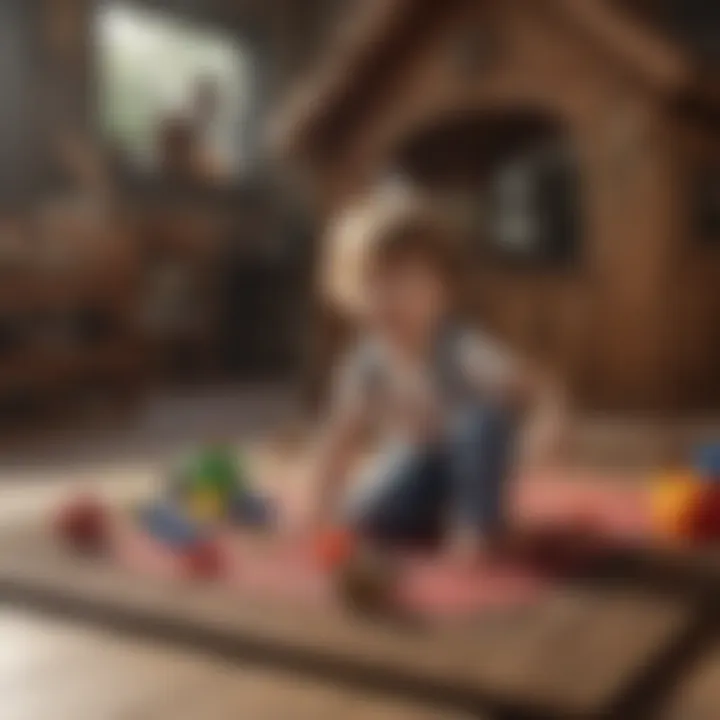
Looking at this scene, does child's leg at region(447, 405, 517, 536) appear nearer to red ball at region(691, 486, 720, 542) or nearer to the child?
the child

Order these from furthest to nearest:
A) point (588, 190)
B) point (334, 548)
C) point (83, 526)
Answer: point (588, 190)
point (83, 526)
point (334, 548)

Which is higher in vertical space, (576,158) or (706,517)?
(576,158)

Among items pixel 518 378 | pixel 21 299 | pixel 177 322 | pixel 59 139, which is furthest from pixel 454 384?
pixel 177 322

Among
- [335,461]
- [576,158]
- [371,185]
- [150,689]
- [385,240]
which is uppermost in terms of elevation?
[576,158]

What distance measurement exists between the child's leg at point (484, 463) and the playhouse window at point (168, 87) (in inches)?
56.4

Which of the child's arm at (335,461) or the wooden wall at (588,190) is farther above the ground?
the wooden wall at (588,190)

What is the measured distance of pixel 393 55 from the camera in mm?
1741

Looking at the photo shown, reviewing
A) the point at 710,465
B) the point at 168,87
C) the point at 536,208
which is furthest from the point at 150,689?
the point at 168,87

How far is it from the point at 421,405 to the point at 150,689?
333mm

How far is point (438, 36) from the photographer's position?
5.66 ft

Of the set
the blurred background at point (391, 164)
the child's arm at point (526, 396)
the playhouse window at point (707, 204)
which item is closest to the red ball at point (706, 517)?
the child's arm at point (526, 396)

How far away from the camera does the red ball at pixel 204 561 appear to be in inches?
30.4

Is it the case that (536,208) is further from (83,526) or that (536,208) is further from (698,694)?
(698,694)

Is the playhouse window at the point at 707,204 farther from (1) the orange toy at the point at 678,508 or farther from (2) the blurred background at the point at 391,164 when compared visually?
(1) the orange toy at the point at 678,508
